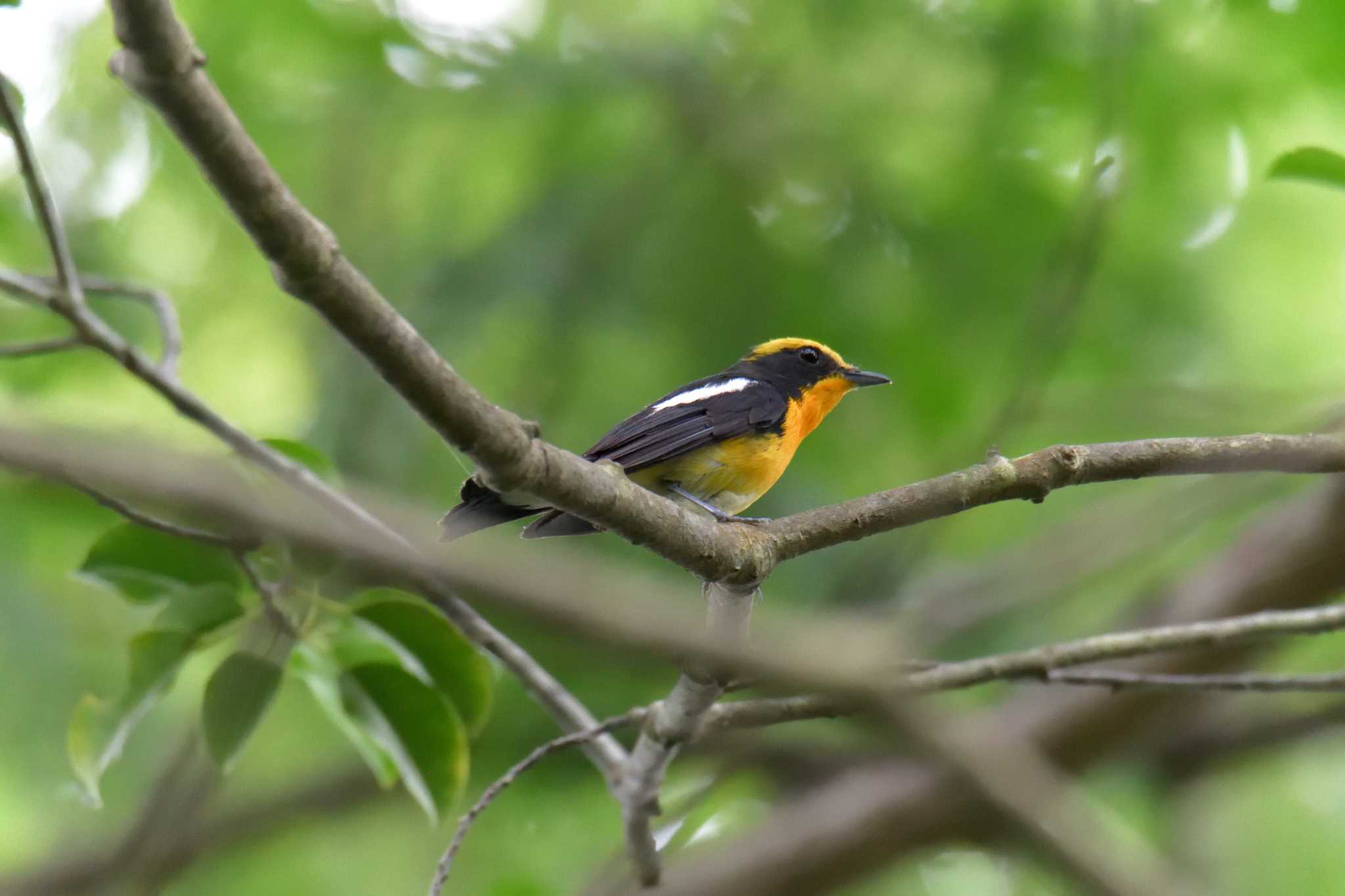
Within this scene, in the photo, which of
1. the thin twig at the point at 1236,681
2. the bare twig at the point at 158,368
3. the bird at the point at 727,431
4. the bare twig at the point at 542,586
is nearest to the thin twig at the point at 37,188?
the bare twig at the point at 158,368

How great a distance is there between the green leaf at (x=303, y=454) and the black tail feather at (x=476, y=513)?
409 millimetres

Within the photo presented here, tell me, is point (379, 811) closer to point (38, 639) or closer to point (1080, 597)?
point (38, 639)

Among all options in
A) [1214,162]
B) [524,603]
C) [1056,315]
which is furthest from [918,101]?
[524,603]

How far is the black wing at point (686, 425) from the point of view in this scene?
4578mm

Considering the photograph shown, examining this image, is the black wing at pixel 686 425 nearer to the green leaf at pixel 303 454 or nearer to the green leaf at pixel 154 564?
the green leaf at pixel 303 454

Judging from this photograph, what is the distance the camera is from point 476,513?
383 centimetres

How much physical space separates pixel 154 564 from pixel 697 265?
10.8 feet

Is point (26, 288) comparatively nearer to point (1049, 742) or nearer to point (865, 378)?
point (865, 378)

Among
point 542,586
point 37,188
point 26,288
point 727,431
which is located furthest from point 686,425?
point 542,586

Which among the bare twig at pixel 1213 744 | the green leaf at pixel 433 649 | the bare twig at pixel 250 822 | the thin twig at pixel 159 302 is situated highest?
the thin twig at pixel 159 302

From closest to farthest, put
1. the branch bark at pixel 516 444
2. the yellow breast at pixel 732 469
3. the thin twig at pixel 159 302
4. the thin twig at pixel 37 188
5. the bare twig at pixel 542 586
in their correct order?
the bare twig at pixel 542 586 < the branch bark at pixel 516 444 < the thin twig at pixel 37 188 < the thin twig at pixel 159 302 < the yellow breast at pixel 732 469

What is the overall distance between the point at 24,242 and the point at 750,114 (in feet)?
11.2

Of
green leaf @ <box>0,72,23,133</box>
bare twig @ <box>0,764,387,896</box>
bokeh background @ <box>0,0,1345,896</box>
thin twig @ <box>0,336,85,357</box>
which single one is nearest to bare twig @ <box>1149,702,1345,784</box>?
bokeh background @ <box>0,0,1345,896</box>

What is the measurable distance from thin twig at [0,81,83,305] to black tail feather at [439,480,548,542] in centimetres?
119
